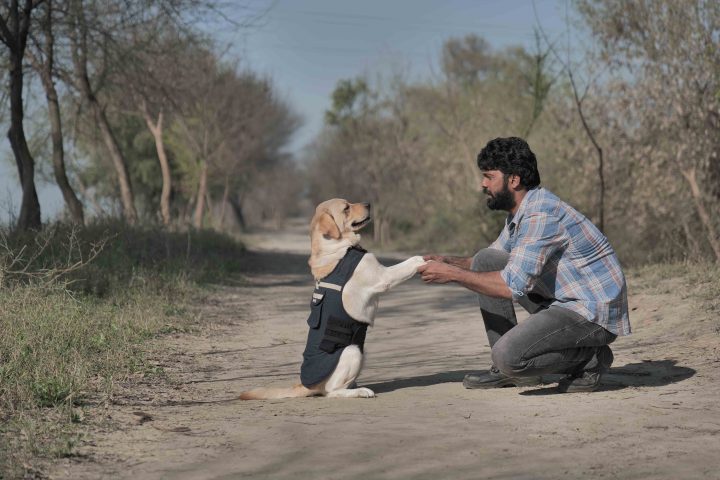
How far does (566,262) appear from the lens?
586cm

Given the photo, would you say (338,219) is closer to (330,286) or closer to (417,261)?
(330,286)

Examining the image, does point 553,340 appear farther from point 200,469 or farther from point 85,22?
point 85,22

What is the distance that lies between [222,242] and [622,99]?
11414mm

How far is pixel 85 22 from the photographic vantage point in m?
16.7

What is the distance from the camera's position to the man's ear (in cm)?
601

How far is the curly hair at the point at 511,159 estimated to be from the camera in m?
5.89

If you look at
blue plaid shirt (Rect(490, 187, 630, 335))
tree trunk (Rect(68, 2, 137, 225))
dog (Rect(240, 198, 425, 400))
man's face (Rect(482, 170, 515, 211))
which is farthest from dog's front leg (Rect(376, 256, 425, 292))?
tree trunk (Rect(68, 2, 137, 225))

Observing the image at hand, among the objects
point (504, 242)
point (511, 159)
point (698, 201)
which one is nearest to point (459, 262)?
point (504, 242)

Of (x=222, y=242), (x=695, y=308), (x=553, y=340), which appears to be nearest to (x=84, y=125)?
(x=222, y=242)

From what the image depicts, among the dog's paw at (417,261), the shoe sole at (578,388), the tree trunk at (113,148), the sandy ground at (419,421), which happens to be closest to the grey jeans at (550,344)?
the shoe sole at (578,388)

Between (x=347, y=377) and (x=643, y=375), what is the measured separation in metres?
2.38

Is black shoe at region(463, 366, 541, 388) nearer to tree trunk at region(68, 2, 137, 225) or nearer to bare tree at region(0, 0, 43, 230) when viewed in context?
bare tree at region(0, 0, 43, 230)

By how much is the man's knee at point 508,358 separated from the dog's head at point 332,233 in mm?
1248

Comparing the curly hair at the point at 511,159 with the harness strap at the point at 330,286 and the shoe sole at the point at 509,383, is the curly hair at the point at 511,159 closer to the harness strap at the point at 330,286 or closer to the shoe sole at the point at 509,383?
the harness strap at the point at 330,286
